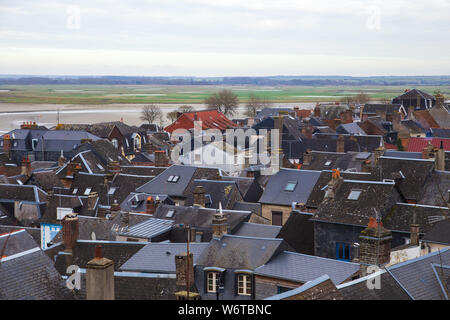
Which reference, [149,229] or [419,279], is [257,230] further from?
[419,279]

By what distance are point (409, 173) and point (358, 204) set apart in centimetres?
811

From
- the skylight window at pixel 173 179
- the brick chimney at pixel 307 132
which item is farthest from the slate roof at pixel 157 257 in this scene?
the brick chimney at pixel 307 132

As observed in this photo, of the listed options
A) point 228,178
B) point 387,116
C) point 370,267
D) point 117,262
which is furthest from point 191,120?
point 370,267

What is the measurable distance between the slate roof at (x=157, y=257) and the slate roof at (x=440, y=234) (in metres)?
12.0

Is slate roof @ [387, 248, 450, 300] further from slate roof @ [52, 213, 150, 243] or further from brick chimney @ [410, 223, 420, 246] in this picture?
slate roof @ [52, 213, 150, 243]

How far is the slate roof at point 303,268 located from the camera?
28938 mm

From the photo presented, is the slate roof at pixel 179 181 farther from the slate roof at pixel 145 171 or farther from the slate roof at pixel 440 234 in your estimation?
the slate roof at pixel 440 234

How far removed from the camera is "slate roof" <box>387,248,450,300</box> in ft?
71.4

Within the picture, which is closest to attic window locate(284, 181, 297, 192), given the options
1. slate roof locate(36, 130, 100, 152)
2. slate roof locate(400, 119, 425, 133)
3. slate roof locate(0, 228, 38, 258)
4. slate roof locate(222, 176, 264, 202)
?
slate roof locate(222, 176, 264, 202)

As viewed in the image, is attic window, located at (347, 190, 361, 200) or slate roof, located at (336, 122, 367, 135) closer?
attic window, located at (347, 190, 361, 200)

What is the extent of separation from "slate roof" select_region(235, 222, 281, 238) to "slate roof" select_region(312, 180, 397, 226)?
2.74 meters

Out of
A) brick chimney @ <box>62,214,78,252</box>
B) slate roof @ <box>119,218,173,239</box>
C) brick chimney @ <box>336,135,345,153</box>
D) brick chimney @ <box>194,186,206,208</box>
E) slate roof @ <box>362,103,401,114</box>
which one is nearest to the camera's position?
brick chimney @ <box>62,214,78,252</box>

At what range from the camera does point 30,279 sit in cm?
2208
